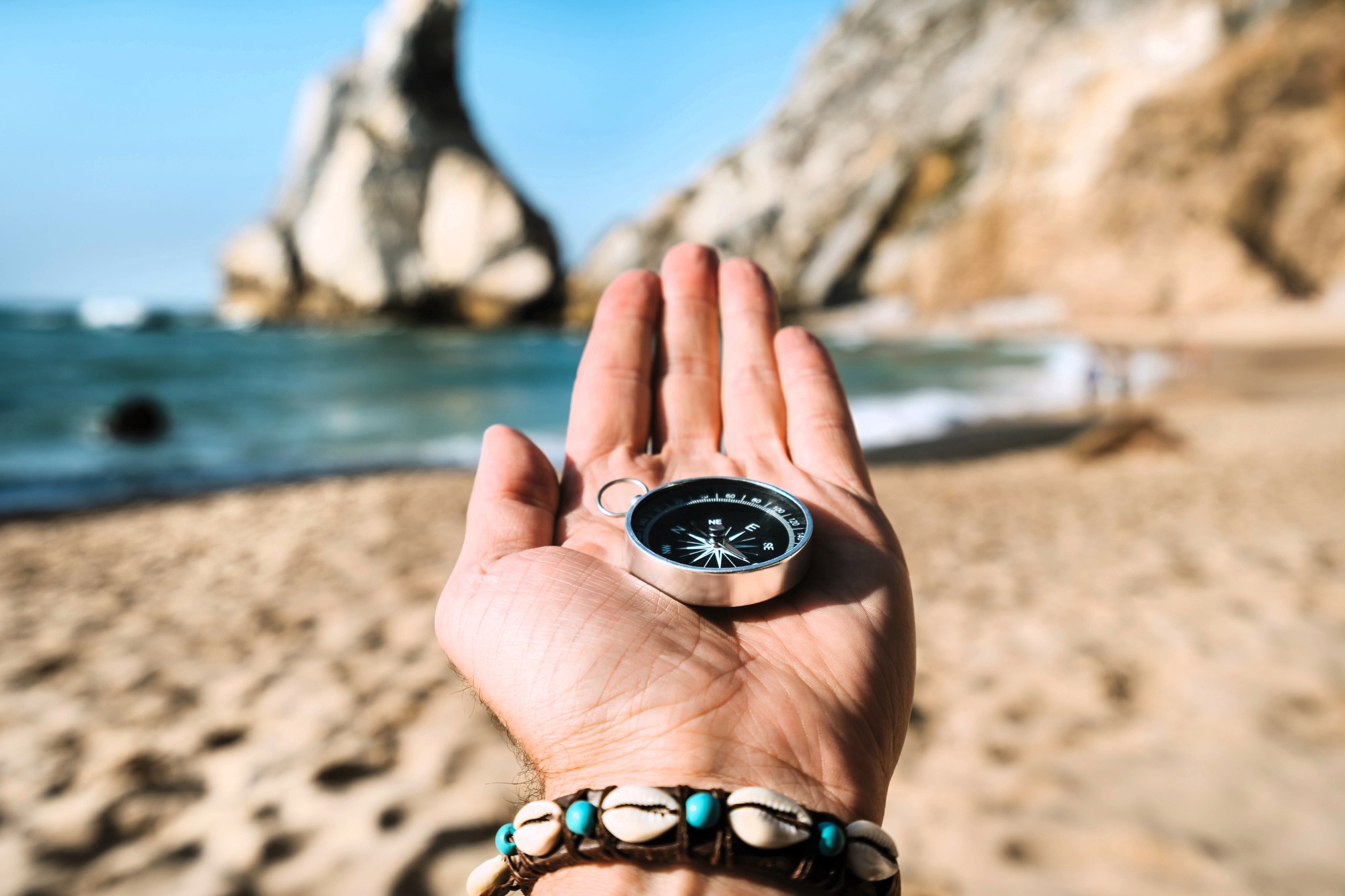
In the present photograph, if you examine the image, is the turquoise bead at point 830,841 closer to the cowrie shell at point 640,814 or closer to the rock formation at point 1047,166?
the cowrie shell at point 640,814

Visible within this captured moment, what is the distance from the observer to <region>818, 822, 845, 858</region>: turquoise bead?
50.4 inches

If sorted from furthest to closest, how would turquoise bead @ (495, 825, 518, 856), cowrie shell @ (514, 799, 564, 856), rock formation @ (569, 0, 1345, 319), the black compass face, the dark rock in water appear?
1. rock formation @ (569, 0, 1345, 319)
2. the dark rock in water
3. the black compass face
4. turquoise bead @ (495, 825, 518, 856)
5. cowrie shell @ (514, 799, 564, 856)

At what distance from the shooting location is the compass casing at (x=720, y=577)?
173 centimetres

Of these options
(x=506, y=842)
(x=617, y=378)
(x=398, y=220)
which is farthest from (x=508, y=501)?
(x=398, y=220)

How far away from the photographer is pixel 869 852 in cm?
131

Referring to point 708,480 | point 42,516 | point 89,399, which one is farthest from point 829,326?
point 708,480

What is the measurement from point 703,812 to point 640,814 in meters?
0.11

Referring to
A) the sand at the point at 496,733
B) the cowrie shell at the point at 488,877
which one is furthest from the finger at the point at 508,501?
the sand at the point at 496,733

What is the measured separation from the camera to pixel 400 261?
5844 cm

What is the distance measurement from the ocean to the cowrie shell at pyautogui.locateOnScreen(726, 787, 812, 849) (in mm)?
10685

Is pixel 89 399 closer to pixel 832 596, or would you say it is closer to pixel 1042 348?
pixel 832 596

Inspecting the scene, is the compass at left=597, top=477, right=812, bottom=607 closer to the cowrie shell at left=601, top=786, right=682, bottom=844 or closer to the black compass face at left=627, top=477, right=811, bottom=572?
the black compass face at left=627, top=477, right=811, bottom=572

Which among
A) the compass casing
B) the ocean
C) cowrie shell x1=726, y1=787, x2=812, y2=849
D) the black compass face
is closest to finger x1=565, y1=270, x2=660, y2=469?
the black compass face

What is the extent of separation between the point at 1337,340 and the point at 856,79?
48.7 metres
